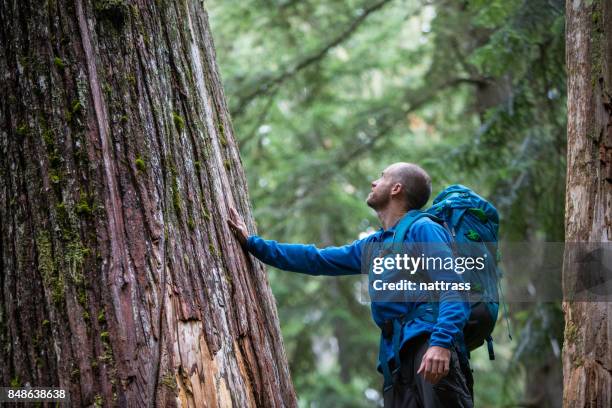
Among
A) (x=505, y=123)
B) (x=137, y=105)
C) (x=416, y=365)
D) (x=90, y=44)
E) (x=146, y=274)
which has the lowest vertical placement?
(x=416, y=365)

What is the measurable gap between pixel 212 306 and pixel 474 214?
1.57 meters

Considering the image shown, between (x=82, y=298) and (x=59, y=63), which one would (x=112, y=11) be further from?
(x=82, y=298)

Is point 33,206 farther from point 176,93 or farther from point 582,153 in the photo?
point 582,153

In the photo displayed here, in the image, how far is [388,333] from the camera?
3809 millimetres

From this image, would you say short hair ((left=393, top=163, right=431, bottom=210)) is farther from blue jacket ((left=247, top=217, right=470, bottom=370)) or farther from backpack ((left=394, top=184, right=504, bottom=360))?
blue jacket ((left=247, top=217, right=470, bottom=370))

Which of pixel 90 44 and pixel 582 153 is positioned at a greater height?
pixel 90 44

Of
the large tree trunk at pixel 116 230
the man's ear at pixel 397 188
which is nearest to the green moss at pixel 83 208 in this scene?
the large tree trunk at pixel 116 230

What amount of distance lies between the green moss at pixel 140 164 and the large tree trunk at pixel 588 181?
2.41 meters

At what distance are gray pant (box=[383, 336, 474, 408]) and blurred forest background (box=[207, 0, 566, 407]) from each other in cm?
405

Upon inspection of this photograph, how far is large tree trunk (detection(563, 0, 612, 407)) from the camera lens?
3.78m

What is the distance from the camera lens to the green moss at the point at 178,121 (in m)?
3.65

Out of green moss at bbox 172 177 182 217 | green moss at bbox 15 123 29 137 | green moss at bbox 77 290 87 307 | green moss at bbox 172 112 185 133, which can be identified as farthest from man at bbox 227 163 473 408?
green moss at bbox 15 123 29 137

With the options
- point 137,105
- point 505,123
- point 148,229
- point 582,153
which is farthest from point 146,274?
point 505,123

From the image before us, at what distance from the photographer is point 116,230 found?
329 centimetres
